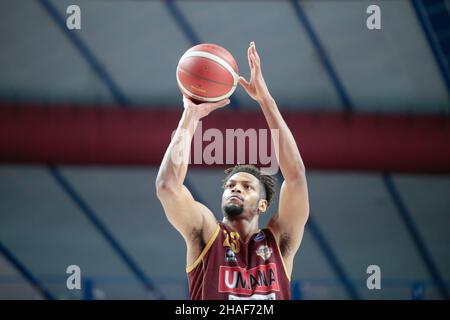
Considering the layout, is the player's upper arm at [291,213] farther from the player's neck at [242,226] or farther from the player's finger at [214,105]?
the player's finger at [214,105]

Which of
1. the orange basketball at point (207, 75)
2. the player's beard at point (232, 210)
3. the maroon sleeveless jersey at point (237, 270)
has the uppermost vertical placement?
the orange basketball at point (207, 75)

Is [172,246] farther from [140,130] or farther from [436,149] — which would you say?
[436,149]

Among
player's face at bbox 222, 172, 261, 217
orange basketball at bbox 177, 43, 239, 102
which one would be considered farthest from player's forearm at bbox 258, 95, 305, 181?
orange basketball at bbox 177, 43, 239, 102

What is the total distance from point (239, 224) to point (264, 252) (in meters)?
0.18

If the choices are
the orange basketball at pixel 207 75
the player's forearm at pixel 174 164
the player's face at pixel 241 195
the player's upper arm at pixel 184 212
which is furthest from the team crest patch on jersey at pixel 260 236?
the orange basketball at pixel 207 75

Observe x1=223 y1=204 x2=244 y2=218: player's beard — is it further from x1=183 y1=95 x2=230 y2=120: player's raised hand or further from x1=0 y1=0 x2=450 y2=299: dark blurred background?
x1=0 y1=0 x2=450 y2=299: dark blurred background

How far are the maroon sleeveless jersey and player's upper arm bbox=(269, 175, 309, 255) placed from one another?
0.08 m

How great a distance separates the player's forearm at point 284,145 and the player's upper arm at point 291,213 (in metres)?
→ 0.04

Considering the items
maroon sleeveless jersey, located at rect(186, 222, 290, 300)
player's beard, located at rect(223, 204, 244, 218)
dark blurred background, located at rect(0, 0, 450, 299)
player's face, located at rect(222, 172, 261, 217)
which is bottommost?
maroon sleeveless jersey, located at rect(186, 222, 290, 300)

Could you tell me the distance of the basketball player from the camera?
3.91 metres

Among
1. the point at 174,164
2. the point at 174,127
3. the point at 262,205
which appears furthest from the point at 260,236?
the point at 174,127

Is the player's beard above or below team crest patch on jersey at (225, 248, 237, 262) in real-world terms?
above

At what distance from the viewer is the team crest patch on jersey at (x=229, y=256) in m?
4.00

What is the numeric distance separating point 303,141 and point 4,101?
9.06 feet
